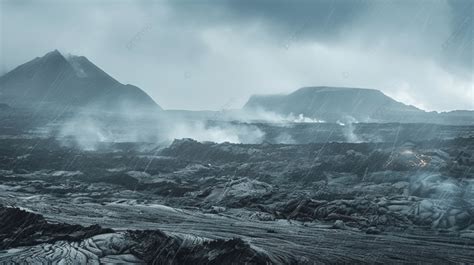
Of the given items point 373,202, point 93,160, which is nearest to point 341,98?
point 93,160

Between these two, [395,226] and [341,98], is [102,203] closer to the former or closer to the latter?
[395,226]

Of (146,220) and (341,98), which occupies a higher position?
(341,98)

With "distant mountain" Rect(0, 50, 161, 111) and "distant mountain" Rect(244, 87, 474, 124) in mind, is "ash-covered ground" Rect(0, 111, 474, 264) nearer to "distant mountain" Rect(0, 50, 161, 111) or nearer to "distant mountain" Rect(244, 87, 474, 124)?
"distant mountain" Rect(0, 50, 161, 111)

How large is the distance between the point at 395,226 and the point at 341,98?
454ft

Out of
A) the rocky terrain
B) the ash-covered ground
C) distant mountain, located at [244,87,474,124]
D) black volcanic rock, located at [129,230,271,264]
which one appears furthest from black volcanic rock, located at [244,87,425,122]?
black volcanic rock, located at [129,230,271,264]

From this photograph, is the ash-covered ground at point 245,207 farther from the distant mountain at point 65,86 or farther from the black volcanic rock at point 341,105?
the black volcanic rock at point 341,105

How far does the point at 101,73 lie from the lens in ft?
468

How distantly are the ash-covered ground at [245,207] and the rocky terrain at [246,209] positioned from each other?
0.08m

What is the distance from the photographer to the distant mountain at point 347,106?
429ft

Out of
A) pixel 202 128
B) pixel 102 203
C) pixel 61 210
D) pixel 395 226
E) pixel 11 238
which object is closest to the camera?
pixel 11 238

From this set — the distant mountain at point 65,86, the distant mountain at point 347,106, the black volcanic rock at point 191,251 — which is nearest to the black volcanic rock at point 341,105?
the distant mountain at point 347,106

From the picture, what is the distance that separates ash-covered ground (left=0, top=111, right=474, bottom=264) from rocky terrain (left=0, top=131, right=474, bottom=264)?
0.08 m

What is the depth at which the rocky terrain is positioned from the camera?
1386cm

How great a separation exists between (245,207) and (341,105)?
133 metres
